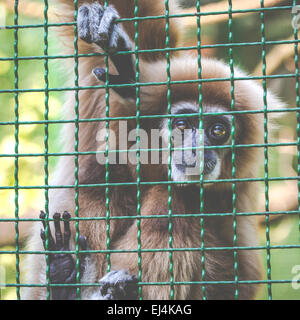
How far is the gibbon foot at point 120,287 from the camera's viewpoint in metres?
2.66

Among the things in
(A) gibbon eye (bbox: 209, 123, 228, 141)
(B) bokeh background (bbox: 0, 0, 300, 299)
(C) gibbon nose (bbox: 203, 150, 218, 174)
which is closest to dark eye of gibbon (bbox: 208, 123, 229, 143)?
(A) gibbon eye (bbox: 209, 123, 228, 141)

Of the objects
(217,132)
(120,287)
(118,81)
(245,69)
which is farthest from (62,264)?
(245,69)

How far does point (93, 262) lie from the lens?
131 inches

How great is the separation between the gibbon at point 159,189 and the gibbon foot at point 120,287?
1.22 ft

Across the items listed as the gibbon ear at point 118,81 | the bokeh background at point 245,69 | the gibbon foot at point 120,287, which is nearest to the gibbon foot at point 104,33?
the gibbon ear at point 118,81

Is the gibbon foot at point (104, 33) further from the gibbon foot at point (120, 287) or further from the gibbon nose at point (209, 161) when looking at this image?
the gibbon foot at point (120, 287)

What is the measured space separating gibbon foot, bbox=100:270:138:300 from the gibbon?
37 centimetres

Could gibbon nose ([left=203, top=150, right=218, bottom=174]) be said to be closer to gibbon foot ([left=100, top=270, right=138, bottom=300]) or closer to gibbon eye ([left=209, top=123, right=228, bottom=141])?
gibbon eye ([left=209, top=123, right=228, bottom=141])

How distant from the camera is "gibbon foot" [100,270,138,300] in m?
2.66
